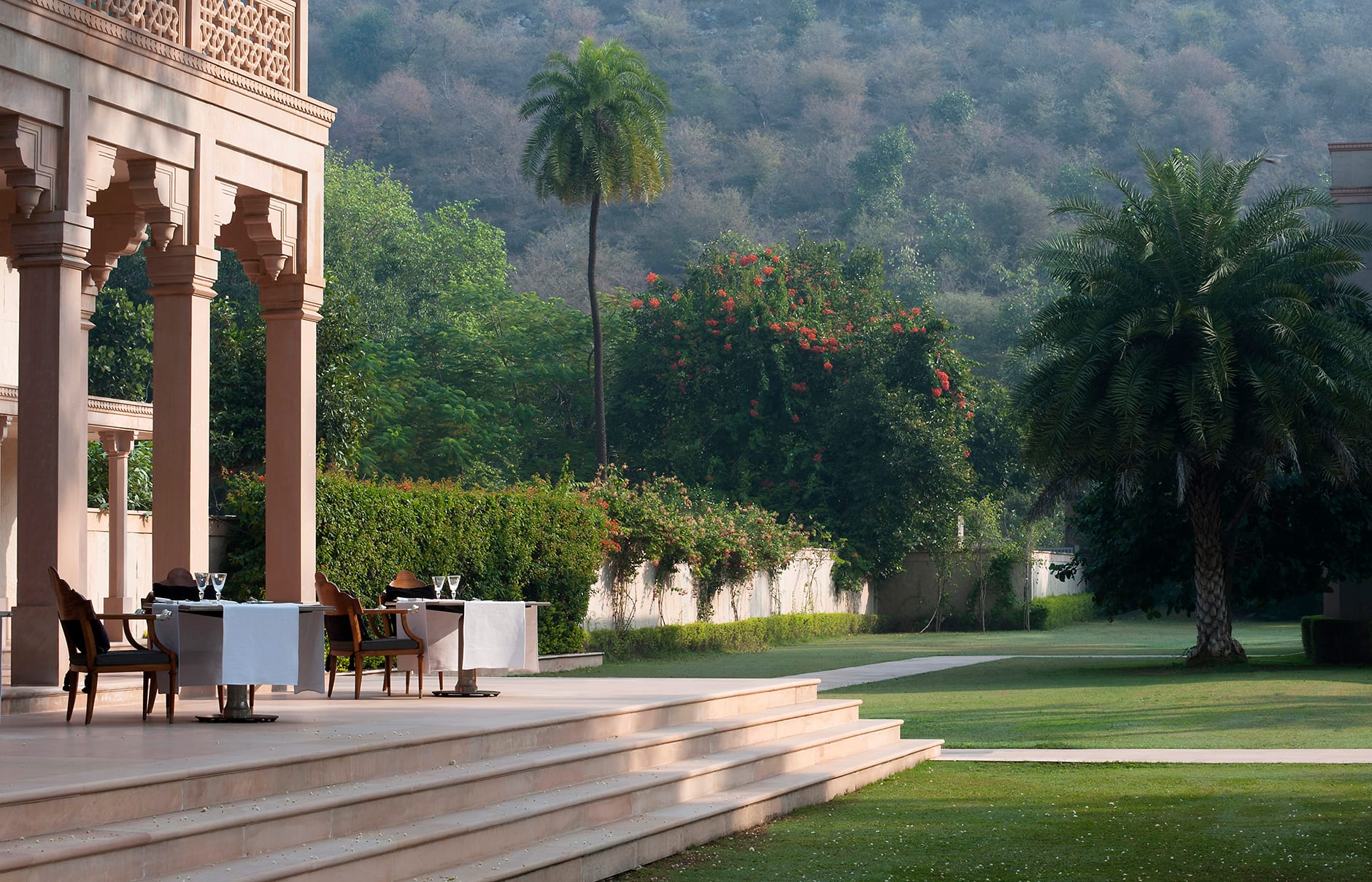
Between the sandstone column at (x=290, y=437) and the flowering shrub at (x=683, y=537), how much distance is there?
13.5 meters

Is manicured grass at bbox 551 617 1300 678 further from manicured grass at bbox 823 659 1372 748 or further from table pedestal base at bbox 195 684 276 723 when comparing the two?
table pedestal base at bbox 195 684 276 723

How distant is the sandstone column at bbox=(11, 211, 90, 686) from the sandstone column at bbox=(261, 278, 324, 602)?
2.65 metres

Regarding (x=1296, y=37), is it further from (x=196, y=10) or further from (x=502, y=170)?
(x=196, y=10)

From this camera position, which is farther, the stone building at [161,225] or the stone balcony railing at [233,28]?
the stone balcony railing at [233,28]

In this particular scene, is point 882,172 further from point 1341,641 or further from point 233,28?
point 233,28

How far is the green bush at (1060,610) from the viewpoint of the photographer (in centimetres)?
4341

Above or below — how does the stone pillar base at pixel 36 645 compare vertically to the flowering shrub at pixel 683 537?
below

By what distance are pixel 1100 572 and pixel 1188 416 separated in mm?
4878

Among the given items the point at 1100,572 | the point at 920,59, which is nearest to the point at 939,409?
the point at 1100,572

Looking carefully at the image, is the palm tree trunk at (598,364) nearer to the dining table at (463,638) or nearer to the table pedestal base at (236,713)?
the dining table at (463,638)

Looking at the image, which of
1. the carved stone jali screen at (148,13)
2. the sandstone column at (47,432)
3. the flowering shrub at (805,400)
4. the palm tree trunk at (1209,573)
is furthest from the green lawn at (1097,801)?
the flowering shrub at (805,400)

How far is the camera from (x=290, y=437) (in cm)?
1426

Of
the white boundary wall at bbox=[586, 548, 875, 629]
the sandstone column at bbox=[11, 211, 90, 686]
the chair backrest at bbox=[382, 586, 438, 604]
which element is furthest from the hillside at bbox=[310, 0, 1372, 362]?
the sandstone column at bbox=[11, 211, 90, 686]

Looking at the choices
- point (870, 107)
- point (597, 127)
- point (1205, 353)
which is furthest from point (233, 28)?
point (870, 107)
